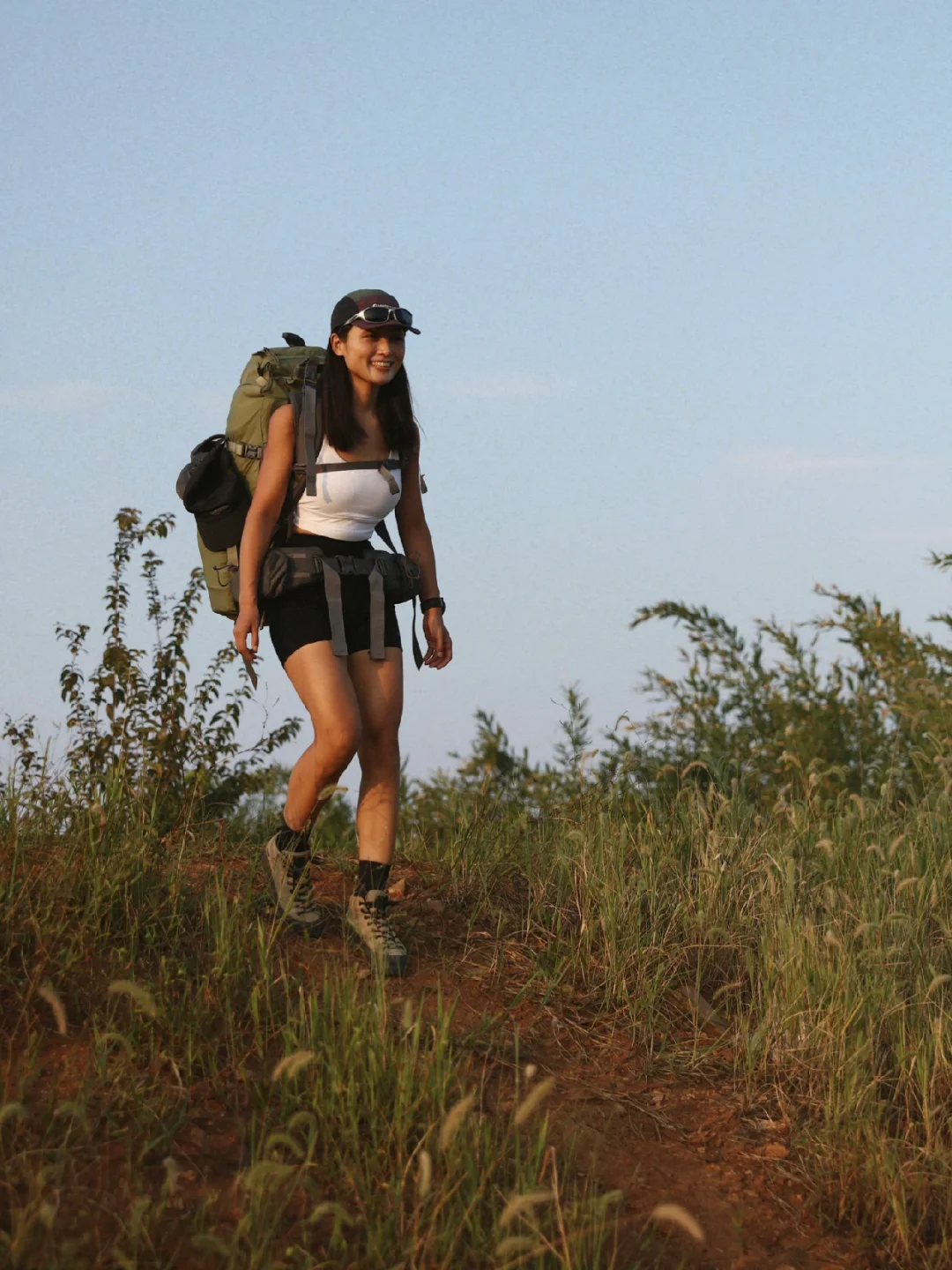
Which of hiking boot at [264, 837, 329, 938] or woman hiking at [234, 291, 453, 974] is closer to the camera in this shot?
woman hiking at [234, 291, 453, 974]

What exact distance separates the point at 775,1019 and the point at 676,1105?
1.69 ft

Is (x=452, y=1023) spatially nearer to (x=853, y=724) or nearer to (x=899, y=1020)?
(x=899, y=1020)

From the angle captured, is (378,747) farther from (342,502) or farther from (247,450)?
(247,450)

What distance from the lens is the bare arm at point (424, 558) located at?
5.50 m

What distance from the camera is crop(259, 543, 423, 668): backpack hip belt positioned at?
5.01 m

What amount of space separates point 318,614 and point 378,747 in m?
0.55

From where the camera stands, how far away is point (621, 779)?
6691 millimetres

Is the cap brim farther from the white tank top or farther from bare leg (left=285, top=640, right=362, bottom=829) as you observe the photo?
bare leg (left=285, top=640, right=362, bottom=829)

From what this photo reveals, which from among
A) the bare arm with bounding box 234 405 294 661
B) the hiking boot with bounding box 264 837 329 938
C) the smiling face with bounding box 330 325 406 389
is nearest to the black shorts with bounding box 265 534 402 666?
the bare arm with bounding box 234 405 294 661

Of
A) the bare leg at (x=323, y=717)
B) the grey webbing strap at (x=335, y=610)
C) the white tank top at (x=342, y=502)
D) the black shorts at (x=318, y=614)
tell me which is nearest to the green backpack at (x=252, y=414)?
the white tank top at (x=342, y=502)

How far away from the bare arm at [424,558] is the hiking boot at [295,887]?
950mm

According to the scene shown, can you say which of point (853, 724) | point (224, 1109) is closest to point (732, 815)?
point (224, 1109)

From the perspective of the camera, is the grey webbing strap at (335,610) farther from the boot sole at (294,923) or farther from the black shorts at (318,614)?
the boot sole at (294,923)

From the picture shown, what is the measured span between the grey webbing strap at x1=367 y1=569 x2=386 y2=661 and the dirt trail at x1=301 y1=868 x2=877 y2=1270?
109 cm
